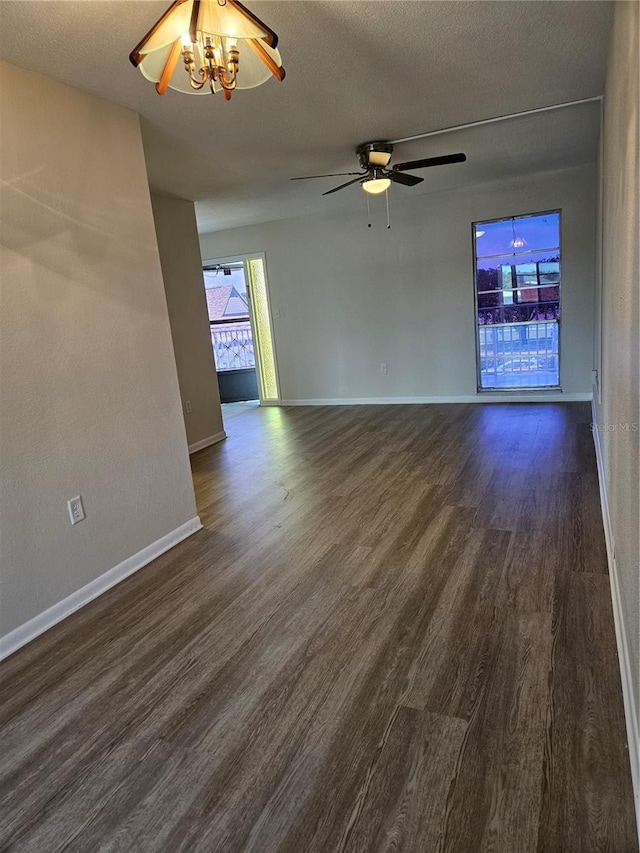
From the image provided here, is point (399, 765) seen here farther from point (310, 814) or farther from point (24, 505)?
point (24, 505)

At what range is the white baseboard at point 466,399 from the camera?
5.78 meters

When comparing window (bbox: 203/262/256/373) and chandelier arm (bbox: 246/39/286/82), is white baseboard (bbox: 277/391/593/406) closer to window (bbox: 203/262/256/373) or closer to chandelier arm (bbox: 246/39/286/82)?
window (bbox: 203/262/256/373)

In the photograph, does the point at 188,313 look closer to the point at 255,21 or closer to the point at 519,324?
the point at 519,324

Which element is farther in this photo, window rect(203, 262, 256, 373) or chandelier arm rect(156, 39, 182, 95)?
window rect(203, 262, 256, 373)

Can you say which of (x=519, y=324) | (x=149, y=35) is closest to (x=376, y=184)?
(x=149, y=35)

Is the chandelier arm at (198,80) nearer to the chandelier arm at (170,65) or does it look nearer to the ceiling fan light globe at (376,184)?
the chandelier arm at (170,65)

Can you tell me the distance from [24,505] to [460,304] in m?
5.12

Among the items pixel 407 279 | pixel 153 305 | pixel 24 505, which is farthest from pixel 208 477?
pixel 407 279

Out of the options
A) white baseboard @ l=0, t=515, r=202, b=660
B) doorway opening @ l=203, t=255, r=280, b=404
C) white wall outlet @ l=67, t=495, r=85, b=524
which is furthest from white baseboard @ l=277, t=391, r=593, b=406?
white wall outlet @ l=67, t=495, r=85, b=524

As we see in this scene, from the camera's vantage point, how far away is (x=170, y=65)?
1.75m

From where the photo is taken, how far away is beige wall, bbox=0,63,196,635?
216cm

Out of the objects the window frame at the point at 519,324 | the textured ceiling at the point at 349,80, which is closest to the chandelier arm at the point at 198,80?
the textured ceiling at the point at 349,80

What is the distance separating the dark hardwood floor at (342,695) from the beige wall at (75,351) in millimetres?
321

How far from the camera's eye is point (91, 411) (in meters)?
2.51
